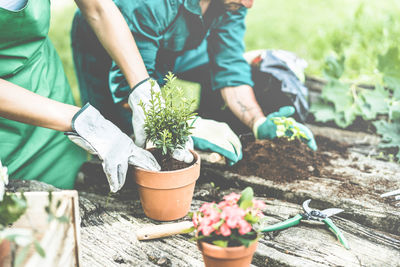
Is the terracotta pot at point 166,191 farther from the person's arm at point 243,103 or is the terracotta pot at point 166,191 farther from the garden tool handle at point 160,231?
the person's arm at point 243,103

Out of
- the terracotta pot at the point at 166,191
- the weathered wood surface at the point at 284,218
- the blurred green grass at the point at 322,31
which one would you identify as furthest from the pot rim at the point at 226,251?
the blurred green grass at the point at 322,31

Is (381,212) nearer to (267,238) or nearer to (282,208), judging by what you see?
(282,208)

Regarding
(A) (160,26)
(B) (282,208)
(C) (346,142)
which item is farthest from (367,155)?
(A) (160,26)

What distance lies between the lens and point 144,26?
2158mm

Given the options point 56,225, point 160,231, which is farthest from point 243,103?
point 56,225

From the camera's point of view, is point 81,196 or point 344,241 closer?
point 344,241

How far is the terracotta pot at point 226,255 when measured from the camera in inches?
47.4

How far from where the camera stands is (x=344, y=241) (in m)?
1.51

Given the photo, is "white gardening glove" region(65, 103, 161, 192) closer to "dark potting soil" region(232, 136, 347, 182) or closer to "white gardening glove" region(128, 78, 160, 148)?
"white gardening glove" region(128, 78, 160, 148)

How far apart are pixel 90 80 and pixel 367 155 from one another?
195 cm

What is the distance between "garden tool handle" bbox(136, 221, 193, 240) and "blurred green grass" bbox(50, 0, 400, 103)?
98.2 inches

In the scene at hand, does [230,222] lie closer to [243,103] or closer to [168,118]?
[168,118]

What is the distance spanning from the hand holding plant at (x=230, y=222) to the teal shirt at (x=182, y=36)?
1242 millimetres

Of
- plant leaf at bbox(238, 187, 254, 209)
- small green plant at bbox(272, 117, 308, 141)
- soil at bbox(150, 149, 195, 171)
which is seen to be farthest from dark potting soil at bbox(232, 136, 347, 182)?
plant leaf at bbox(238, 187, 254, 209)
